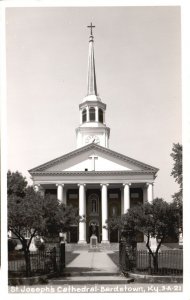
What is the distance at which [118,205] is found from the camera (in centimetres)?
5600

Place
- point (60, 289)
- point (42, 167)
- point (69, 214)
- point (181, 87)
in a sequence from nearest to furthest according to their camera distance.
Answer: point (60, 289) → point (181, 87) → point (69, 214) → point (42, 167)

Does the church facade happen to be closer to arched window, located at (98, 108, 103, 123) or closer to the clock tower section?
the clock tower section

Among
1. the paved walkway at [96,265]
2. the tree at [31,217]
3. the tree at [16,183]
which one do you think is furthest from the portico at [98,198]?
the tree at [31,217]

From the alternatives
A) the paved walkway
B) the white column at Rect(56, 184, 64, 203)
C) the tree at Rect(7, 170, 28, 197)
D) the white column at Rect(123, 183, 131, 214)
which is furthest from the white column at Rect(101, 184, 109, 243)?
the paved walkway

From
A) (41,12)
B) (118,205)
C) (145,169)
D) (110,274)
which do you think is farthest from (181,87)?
(118,205)

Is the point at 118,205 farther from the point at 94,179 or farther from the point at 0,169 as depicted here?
the point at 0,169

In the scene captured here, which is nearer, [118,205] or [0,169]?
[0,169]

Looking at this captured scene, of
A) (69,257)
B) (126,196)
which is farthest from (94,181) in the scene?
(69,257)

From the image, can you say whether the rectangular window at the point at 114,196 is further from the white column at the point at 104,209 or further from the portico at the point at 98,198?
the white column at the point at 104,209

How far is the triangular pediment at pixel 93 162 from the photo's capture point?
Answer: 5281 centimetres

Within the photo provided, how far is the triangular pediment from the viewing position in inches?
2079

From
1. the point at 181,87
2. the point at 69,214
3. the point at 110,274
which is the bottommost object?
the point at 110,274

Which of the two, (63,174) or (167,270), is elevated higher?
(63,174)

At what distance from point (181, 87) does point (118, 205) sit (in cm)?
4115
